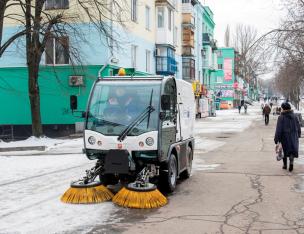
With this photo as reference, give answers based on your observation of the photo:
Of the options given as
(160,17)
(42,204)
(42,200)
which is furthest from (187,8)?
(42,204)

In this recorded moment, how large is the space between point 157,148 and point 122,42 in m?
21.5

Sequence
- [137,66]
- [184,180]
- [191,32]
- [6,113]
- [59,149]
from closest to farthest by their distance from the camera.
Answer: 1. [184,180]
2. [59,149]
3. [6,113]
4. [137,66]
5. [191,32]

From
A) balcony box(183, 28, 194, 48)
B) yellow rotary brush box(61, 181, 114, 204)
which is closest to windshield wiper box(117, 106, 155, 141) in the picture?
yellow rotary brush box(61, 181, 114, 204)

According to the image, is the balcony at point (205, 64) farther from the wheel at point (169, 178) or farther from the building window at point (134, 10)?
the wheel at point (169, 178)

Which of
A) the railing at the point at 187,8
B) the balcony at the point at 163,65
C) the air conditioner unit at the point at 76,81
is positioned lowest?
the air conditioner unit at the point at 76,81

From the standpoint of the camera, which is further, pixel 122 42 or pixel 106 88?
pixel 122 42

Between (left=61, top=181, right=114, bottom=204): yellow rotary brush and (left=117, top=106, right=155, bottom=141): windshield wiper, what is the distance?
98 centimetres

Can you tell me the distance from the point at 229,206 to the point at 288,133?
179 inches

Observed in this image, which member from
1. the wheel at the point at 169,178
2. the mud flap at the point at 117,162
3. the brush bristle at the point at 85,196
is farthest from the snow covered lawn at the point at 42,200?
the wheel at the point at 169,178

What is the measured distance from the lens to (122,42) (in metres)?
29.9

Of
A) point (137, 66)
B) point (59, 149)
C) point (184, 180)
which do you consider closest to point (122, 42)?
point (137, 66)

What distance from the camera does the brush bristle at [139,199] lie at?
8.19 meters

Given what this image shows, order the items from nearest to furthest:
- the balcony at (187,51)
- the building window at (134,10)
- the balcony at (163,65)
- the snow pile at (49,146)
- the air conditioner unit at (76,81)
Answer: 1. the snow pile at (49,146)
2. the air conditioner unit at (76,81)
3. the building window at (134,10)
4. the balcony at (163,65)
5. the balcony at (187,51)

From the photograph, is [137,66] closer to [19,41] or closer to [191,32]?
[19,41]
